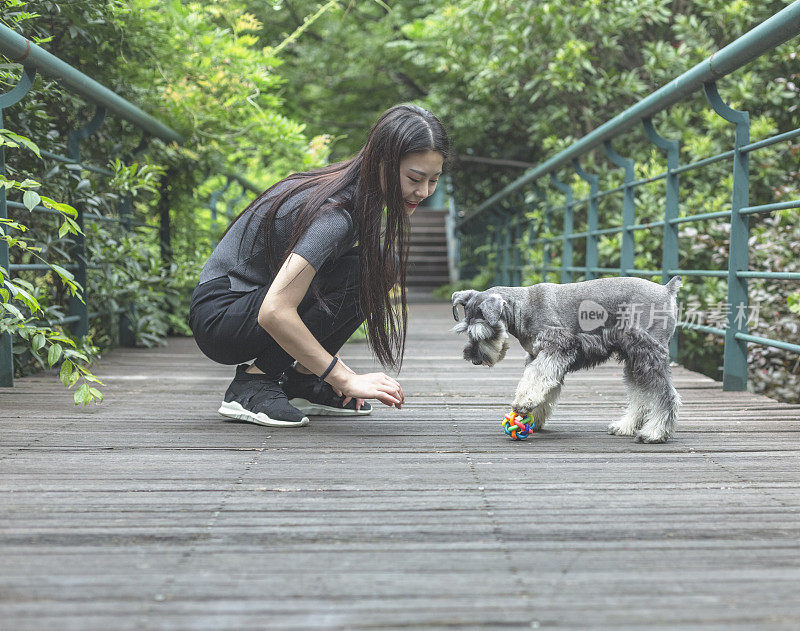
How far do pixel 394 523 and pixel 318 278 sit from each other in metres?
1.34

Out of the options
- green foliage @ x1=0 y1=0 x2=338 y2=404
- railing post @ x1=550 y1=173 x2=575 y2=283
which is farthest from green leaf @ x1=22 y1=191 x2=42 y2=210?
railing post @ x1=550 y1=173 x2=575 y2=283

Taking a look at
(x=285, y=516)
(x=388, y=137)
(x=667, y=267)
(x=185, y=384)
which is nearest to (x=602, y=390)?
(x=667, y=267)

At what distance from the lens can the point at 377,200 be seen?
2.65 metres

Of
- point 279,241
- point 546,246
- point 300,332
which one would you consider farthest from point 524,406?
point 546,246

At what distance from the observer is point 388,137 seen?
8.44 ft

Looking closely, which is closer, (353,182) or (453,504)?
(453,504)

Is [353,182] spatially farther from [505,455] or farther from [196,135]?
[196,135]

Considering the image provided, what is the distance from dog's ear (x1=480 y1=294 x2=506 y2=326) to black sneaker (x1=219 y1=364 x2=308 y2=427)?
720 millimetres

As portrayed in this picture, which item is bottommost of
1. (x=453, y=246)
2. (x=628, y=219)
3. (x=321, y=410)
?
(x=453, y=246)

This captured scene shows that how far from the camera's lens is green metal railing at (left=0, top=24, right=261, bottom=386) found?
321 cm

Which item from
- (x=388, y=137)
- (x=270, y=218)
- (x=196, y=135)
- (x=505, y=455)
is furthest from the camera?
(x=196, y=135)

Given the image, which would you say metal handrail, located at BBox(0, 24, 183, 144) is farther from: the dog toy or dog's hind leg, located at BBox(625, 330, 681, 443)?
dog's hind leg, located at BBox(625, 330, 681, 443)

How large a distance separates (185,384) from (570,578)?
271 cm

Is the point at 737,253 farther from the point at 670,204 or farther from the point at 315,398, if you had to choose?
the point at 315,398
